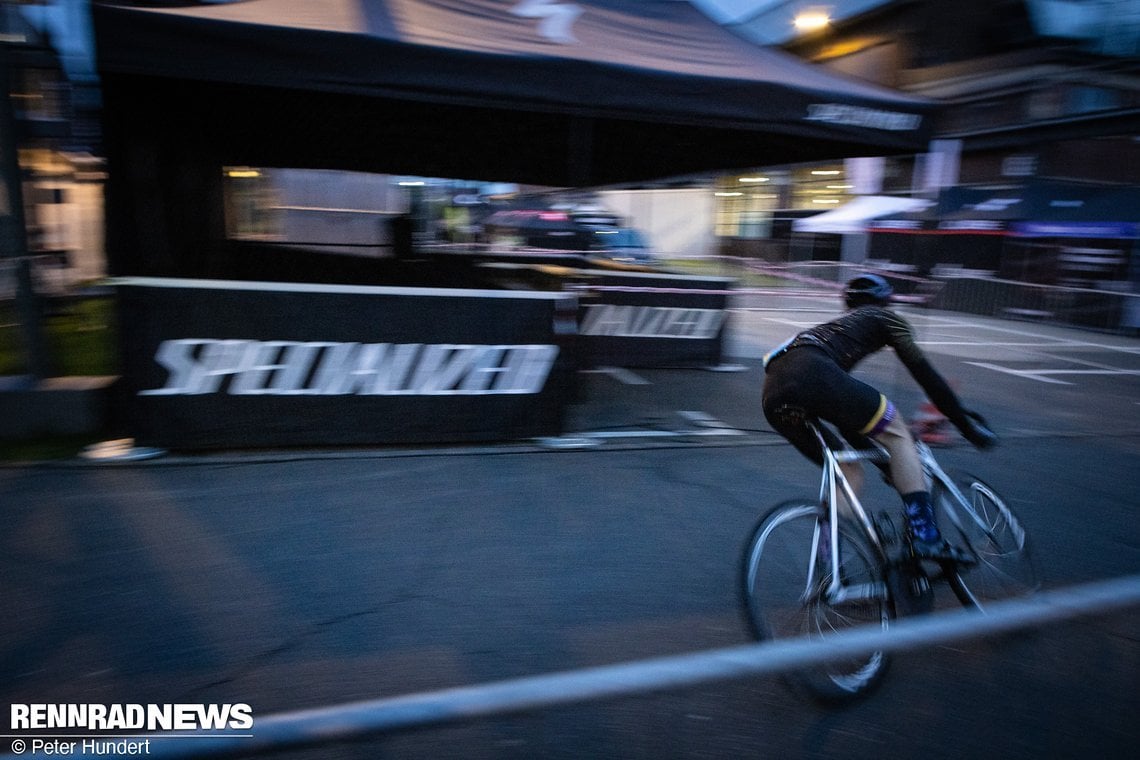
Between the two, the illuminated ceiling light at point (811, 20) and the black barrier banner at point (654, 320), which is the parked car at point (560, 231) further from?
the illuminated ceiling light at point (811, 20)

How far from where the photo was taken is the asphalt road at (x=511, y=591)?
2.36 m

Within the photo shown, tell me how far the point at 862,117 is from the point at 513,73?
3.02 meters

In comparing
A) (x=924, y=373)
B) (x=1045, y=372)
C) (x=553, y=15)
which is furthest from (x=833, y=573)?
(x=1045, y=372)

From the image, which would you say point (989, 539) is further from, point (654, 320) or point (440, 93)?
point (654, 320)

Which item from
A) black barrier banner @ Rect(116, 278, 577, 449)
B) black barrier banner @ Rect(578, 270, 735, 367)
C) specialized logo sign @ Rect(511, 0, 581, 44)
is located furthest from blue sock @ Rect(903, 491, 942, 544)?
black barrier banner @ Rect(578, 270, 735, 367)

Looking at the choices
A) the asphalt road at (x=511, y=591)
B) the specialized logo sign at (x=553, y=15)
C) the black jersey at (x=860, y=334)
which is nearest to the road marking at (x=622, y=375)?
the asphalt road at (x=511, y=591)

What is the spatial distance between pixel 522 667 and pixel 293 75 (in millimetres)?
4065

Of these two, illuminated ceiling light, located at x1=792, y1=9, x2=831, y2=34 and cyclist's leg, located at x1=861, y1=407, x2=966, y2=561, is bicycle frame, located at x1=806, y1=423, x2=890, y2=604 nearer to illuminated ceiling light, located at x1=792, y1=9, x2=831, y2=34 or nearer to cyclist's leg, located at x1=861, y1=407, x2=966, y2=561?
cyclist's leg, located at x1=861, y1=407, x2=966, y2=561

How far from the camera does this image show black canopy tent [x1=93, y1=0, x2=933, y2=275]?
16.4 feet

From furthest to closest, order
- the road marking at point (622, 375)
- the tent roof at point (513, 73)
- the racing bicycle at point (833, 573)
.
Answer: the road marking at point (622, 375) → the tent roof at point (513, 73) → the racing bicycle at point (833, 573)

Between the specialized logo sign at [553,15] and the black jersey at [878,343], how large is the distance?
3716 millimetres

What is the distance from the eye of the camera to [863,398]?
10.6 ft

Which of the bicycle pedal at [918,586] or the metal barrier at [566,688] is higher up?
the metal barrier at [566,688]

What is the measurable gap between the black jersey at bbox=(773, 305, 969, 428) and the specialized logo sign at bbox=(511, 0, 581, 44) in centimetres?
372
